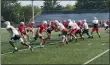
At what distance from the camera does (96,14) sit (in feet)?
276

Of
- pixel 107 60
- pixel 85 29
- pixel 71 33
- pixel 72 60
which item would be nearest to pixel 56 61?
pixel 72 60

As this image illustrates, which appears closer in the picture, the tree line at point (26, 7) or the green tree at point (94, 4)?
the tree line at point (26, 7)

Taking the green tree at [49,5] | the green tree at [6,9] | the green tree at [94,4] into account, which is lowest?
the green tree at [49,5]

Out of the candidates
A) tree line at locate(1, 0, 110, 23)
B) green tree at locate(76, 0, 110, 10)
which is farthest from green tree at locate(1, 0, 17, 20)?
green tree at locate(76, 0, 110, 10)

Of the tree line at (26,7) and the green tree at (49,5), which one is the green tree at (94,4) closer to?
the tree line at (26,7)

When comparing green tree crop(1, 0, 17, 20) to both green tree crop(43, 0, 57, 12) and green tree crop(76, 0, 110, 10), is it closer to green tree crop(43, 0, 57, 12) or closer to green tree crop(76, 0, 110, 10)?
green tree crop(76, 0, 110, 10)

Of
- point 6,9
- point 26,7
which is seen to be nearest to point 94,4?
point 26,7

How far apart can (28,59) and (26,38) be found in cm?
1423

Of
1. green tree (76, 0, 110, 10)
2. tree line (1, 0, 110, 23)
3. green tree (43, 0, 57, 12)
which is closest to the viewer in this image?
tree line (1, 0, 110, 23)

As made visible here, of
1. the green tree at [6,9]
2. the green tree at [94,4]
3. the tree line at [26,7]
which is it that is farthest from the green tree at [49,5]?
the green tree at [6,9]

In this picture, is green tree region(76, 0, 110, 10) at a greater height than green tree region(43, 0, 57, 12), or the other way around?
green tree region(76, 0, 110, 10)

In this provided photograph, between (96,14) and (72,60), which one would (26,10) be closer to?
(96,14)

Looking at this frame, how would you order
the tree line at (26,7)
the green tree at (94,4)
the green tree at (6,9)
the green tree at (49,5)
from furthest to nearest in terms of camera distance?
the green tree at (49,5) < the green tree at (94,4) < the tree line at (26,7) < the green tree at (6,9)

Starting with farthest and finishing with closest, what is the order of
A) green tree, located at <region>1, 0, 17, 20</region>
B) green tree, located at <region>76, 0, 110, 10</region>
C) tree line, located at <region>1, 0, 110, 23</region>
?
green tree, located at <region>76, 0, 110, 10</region> < tree line, located at <region>1, 0, 110, 23</region> < green tree, located at <region>1, 0, 17, 20</region>
